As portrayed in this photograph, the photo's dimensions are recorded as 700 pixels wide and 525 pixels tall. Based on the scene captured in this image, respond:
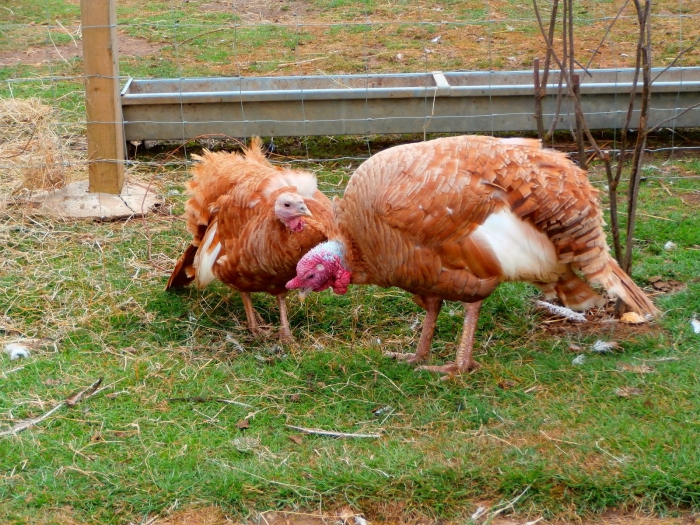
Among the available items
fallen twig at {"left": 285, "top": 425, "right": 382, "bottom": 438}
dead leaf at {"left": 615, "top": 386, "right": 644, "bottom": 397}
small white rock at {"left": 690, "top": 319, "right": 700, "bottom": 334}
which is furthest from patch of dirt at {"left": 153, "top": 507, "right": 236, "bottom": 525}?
small white rock at {"left": 690, "top": 319, "right": 700, "bottom": 334}

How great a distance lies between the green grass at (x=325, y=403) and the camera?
348 centimetres

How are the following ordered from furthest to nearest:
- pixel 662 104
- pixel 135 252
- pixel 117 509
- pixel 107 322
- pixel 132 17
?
1. pixel 132 17
2. pixel 662 104
3. pixel 135 252
4. pixel 107 322
5. pixel 117 509

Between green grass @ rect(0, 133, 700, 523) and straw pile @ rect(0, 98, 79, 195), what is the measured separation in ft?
2.65

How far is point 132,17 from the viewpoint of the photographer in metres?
11.4

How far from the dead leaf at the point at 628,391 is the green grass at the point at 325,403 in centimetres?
3

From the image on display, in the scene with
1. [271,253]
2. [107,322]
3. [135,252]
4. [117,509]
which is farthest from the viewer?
[135,252]

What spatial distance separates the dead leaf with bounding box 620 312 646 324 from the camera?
4.78m

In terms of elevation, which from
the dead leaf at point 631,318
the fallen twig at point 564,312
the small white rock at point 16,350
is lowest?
the small white rock at point 16,350

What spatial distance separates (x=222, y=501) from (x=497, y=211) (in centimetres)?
189

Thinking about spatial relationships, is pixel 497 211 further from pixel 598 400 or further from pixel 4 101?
pixel 4 101

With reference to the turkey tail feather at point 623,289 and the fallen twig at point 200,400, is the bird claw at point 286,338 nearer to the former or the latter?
the fallen twig at point 200,400

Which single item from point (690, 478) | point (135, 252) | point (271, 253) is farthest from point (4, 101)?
point (690, 478)

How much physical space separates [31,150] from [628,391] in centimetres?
537

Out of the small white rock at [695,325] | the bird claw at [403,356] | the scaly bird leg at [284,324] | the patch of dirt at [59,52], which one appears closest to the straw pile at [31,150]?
the patch of dirt at [59,52]
